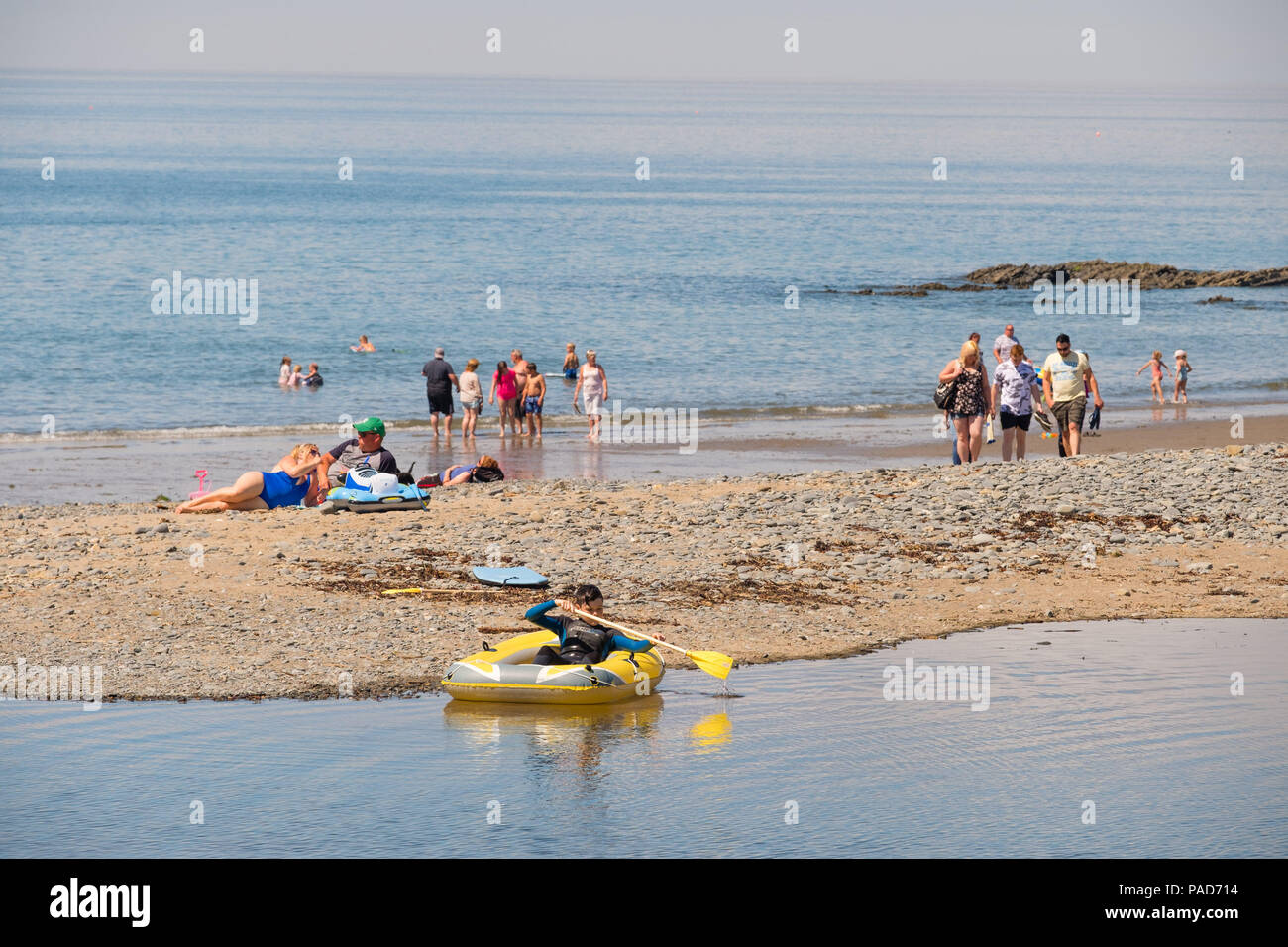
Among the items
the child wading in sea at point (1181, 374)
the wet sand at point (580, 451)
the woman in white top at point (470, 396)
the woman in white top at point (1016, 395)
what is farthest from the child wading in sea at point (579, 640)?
the child wading in sea at point (1181, 374)

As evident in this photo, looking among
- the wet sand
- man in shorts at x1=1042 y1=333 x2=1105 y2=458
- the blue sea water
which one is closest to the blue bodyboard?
the wet sand

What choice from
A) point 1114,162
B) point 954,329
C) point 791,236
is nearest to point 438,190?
point 791,236

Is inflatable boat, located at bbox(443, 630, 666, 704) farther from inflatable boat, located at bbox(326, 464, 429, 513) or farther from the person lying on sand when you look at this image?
the person lying on sand

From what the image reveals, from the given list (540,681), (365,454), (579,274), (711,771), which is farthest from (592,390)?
(579,274)

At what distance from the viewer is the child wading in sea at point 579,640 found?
1188cm

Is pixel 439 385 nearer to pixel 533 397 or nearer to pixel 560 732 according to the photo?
pixel 533 397

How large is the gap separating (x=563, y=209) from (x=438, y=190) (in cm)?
2073

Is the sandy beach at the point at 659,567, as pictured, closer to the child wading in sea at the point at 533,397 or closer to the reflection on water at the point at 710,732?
the reflection on water at the point at 710,732

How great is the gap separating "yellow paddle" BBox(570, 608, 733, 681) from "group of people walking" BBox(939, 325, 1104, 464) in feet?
27.6

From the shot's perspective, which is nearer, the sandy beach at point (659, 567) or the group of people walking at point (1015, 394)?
the sandy beach at point (659, 567)

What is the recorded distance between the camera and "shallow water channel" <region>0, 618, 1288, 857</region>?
881cm

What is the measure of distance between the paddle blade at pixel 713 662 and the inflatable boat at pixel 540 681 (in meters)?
0.47

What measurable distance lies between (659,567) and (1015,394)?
7230mm

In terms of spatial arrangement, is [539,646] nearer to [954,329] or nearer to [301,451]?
[301,451]
